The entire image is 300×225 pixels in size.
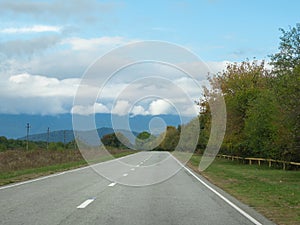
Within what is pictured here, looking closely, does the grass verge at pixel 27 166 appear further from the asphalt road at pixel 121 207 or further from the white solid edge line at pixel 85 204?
the white solid edge line at pixel 85 204

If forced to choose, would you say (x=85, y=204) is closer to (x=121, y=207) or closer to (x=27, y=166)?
(x=121, y=207)

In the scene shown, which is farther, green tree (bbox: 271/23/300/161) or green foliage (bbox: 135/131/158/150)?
green foliage (bbox: 135/131/158/150)

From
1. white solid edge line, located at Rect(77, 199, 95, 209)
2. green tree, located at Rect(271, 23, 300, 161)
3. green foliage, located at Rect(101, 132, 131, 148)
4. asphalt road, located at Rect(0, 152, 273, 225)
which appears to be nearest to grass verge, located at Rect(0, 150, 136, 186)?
green foliage, located at Rect(101, 132, 131, 148)

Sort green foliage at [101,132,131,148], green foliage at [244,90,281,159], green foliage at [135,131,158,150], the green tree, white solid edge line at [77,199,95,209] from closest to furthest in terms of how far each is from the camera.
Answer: white solid edge line at [77,199,95,209] < the green tree < green foliage at [244,90,281,159] < green foliage at [101,132,131,148] < green foliage at [135,131,158,150]

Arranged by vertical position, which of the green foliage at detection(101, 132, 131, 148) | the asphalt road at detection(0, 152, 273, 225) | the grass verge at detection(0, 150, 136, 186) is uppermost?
the green foliage at detection(101, 132, 131, 148)

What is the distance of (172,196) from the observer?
1677 cm

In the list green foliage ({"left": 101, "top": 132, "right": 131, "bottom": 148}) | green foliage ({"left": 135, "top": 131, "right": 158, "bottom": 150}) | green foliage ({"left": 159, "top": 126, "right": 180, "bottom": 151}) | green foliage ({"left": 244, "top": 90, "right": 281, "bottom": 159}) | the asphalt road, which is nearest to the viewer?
the asphalt road

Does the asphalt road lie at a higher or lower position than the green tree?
lower

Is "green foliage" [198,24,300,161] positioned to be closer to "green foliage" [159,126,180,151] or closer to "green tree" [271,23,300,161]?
"green tree" [271,23,300,161]

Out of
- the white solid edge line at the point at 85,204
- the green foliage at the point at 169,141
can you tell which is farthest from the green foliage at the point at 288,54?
the green foliage at the point at 169,141

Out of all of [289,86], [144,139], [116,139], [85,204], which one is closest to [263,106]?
[289,86]

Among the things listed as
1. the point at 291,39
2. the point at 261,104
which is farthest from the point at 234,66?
the point at 291,39

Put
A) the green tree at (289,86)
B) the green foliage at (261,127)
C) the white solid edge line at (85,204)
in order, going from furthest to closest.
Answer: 1. the green foliage at (261,127)
2. the green tree at (289,86)
3. the white solid edge line at (85,204)

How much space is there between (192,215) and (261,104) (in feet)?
102
